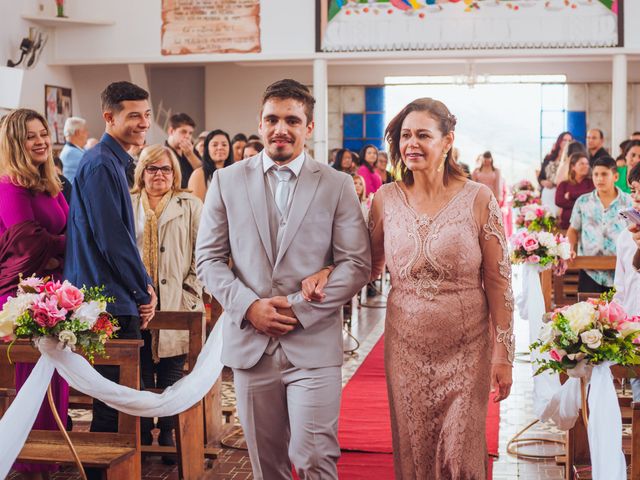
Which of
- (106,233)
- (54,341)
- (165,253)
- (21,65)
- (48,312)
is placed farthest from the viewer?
(21,65)

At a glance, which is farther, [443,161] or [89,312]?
[89,312]

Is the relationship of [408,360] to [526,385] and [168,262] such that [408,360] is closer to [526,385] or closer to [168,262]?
[168,262]

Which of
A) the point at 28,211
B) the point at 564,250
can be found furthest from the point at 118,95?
the point at 564,250

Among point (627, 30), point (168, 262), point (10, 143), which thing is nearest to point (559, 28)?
point (627, 30)

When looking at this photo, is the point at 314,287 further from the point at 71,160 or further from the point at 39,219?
the point at 71,160

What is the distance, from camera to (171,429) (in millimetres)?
5602

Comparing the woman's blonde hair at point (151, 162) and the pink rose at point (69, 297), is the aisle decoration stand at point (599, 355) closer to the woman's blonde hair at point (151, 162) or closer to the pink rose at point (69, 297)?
the pink rose at point (69, 297)

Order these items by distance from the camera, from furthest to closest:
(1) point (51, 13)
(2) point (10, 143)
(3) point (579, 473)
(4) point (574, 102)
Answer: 1. (4) point (574, 102)
2. (1) point (51, 13)
3. (2) point (10, 143)
4. (3) point (579, 473)

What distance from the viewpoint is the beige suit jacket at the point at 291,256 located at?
3.46m

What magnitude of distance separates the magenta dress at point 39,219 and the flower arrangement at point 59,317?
0.82m

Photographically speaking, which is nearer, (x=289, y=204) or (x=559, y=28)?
(x=289, y=204)

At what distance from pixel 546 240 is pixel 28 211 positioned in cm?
396

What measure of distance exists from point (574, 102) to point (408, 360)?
17402 mm

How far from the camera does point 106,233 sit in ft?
14.4
